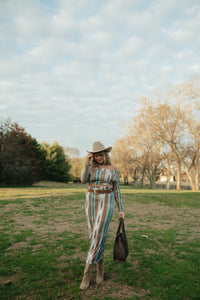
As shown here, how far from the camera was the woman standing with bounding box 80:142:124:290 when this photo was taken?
331cm

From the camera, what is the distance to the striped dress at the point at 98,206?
332cm

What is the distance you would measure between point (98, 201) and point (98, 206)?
0.07 meters

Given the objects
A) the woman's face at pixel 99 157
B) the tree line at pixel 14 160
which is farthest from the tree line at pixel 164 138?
the woman's face at pixel 99 157

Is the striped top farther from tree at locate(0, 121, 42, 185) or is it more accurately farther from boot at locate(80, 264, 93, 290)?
tree at locate(0, 121, 42, 185)

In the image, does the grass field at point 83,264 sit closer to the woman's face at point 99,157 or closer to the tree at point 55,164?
the woman's face at point 99,157

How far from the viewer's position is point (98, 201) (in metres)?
3.40

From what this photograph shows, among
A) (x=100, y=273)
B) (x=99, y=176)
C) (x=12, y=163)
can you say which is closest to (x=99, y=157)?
(x=99, y=176)

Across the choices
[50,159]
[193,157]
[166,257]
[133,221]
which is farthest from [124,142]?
[166,257]

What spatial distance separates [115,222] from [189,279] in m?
4.94

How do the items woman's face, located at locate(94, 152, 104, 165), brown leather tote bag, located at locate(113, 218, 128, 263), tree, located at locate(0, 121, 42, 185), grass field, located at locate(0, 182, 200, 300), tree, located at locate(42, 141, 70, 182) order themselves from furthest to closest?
tree, located at locate(42, 141, 70, 182) → tree, located at locate(0, 121, 42, 185) → woman's face, located at locate(94, 152, 104, 165) → brown leather tote bag, located at locate(113, 218, 128, 263) → grass field, located at locate(0, 182, 200, 300)

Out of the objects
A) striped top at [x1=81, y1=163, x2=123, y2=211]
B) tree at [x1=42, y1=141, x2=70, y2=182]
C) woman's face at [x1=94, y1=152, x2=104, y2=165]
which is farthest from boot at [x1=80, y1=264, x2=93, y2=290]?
tree at [x1=42, y1=141, x2=70, y2=182]

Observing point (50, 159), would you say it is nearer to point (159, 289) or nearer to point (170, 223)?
point (170, 223)

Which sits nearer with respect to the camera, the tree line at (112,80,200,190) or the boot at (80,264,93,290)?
the boot at (80,264,93,290)

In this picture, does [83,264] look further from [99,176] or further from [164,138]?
[164,138]
